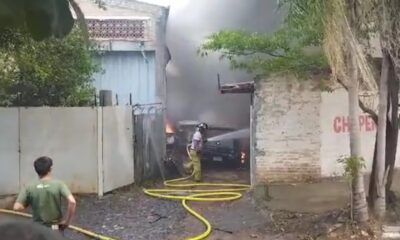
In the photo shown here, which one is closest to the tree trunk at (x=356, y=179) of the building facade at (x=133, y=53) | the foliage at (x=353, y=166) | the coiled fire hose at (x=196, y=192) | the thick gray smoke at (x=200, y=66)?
the foliage at (x=353, y=166)

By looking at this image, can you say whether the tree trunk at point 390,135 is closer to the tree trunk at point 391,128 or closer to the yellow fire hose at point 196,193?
the tree trunk at point 391,128

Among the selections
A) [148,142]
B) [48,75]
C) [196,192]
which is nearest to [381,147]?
[196,192]

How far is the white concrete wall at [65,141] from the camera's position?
36.9ft

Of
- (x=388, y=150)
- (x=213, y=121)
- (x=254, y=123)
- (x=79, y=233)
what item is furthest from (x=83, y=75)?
(x=213, y=121)

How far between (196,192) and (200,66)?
11.1 meters

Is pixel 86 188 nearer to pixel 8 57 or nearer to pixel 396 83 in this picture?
pixel 8 57

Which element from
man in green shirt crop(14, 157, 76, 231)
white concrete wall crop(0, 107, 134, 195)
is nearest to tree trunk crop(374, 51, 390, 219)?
man in green shirt crop(14, 157, 76, 231)

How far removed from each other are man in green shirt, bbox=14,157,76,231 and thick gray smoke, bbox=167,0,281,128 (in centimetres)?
1634

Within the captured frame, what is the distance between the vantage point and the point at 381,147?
8.59 m

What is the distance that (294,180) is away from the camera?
12617 mm

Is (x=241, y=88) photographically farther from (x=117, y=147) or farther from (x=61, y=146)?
(x=61, y=146)

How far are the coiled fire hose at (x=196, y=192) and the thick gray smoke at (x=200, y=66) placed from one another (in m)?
8.54

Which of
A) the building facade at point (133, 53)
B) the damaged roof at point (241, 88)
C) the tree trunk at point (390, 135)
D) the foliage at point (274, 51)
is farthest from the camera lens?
the building facade at point (133, 53)

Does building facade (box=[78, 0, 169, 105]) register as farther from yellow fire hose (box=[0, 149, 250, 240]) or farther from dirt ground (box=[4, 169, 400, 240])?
dirt ground (box=[4, 169, 400, 240])
